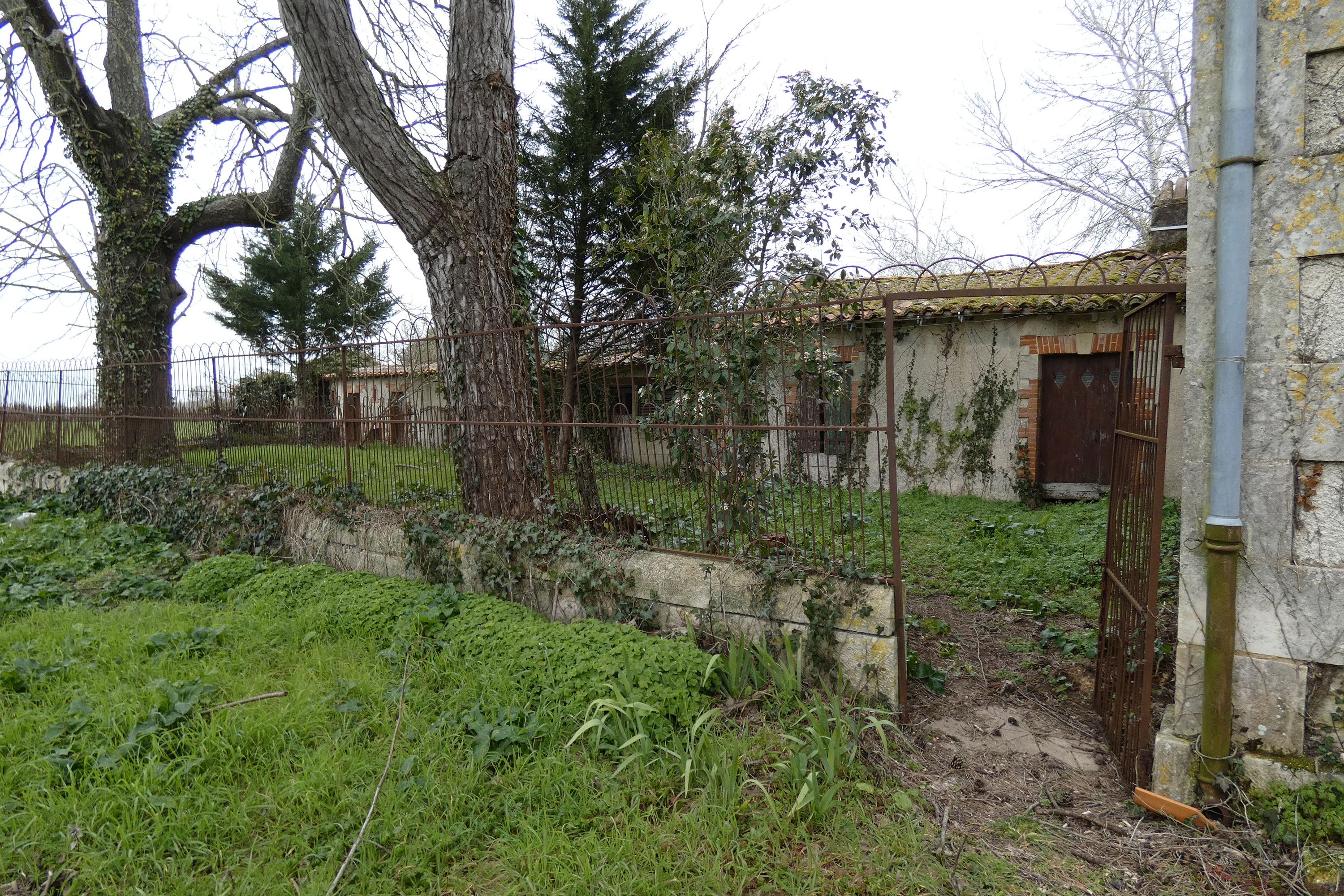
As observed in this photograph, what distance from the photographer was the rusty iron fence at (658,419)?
3914mm

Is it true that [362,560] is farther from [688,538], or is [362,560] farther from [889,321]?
[889,321]

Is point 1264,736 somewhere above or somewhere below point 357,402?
below

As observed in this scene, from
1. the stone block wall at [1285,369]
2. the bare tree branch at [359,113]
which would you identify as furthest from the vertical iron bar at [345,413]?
the stone block wall at [1285,369]

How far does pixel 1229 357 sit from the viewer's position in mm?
2617

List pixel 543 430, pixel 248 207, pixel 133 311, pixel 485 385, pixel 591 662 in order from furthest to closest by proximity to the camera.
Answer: pixel 248 207
pixel 133 311
pixel 485 385
pixel 543 430
pixel 591 662

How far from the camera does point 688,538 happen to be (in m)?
4.51

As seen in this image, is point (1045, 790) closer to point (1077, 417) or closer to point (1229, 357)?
point (1229, 357)

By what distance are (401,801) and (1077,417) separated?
9965mm

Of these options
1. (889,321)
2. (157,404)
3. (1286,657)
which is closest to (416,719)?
(889,321)

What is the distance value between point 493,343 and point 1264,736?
499 cm

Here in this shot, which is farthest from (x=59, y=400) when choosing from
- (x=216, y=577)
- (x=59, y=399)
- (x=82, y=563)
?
(x=216, y=577)

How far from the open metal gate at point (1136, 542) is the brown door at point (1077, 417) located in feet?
22.4

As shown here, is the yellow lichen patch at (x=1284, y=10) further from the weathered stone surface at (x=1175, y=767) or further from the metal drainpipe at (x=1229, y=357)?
the weathered stone surface at (x=1175, y=767)

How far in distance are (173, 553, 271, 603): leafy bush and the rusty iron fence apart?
0.95m
